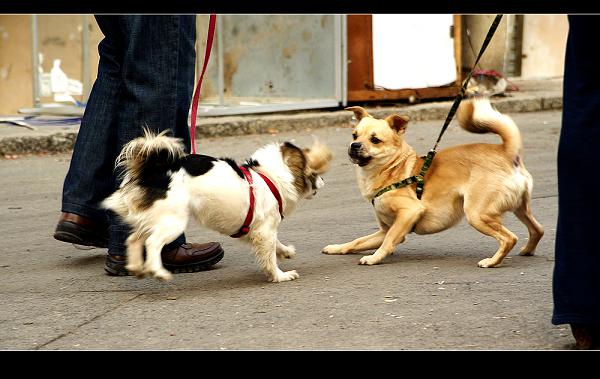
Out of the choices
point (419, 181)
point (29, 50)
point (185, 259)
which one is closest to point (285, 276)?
point (185, 259)

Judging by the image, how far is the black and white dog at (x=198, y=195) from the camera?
4352mm

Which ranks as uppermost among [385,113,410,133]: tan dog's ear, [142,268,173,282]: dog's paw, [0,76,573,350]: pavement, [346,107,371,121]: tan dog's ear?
[346,107,371,121]: tan dog's ear

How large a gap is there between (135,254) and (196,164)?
448 millimetres

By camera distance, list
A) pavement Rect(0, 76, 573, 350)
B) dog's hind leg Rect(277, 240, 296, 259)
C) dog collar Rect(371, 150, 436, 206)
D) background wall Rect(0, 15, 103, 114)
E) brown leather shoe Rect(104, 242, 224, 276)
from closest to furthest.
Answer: pavement Rect(0, 76, 573, 350) → brown leather shoe Rect(104, 242, 224, 276) → dog's hind leg Rect(277, 240, 296, 259) → dog collar Rect(371, 150, 436, 206) → background wall Rect(0, 15, 103, 114)

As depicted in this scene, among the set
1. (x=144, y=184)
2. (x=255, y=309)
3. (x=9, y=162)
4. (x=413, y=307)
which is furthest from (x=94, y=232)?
(x=9, y=162)

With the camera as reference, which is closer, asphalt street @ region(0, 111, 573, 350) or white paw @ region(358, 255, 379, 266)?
asphalt street @ region(0, 111, 573, 350)

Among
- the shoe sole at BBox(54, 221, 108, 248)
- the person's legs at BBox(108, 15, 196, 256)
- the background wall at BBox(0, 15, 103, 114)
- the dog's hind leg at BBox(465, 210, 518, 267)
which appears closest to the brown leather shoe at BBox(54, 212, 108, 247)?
the shoe sole at BBox(54, 221, 108, 248)

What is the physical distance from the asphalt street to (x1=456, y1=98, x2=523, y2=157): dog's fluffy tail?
55 cm

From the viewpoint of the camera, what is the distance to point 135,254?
441 centimetres

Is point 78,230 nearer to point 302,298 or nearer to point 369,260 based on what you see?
point 302,298

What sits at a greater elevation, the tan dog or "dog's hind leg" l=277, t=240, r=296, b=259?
the tan dog

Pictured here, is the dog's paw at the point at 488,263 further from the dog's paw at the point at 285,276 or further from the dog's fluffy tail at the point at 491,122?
the dog's paw at the point at 285,276

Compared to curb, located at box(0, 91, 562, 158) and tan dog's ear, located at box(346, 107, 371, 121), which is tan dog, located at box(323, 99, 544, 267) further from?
curb, located at box(0, 91, 562, 158)

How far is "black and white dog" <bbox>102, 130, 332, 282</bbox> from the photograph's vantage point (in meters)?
4.35
